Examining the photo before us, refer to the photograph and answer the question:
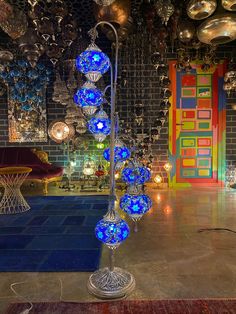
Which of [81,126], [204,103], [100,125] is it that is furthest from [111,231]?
[204,103]

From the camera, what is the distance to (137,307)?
1913 mm

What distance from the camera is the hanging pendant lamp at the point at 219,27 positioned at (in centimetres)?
338

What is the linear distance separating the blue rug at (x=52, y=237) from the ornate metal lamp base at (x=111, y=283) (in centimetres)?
25

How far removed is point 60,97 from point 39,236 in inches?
123

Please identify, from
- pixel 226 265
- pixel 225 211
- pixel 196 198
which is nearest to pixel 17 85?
pixel 196 198

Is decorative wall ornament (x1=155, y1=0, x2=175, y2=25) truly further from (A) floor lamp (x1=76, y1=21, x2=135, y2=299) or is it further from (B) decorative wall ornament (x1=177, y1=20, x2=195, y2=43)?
(A) floor lamp (x1=76, y1=21, x2=135, y2=299)

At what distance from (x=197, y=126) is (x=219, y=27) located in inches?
123

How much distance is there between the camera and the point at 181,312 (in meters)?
1.85

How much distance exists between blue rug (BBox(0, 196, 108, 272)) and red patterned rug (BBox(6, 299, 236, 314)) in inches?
19.9

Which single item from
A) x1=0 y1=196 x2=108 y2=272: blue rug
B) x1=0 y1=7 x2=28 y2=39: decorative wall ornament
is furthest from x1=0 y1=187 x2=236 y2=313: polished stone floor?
x1=0 y1=7 x2=28 y2=39: decorative wall ornament

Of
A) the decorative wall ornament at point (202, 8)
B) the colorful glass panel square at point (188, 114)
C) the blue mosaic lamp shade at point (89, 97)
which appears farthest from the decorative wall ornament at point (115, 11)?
the colorful glass panel square at point (188, 114)

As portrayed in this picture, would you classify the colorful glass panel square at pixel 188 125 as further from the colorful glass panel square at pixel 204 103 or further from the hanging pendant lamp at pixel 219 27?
the hanging pendant lamp at pixel 219 27

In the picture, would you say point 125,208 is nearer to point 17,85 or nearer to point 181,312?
point 181,312

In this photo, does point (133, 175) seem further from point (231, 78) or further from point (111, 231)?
point (231, 78)
